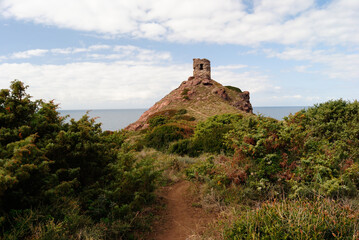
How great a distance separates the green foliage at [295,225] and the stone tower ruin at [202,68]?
45.1 m

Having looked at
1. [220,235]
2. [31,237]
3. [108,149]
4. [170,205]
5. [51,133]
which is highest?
[51,133]

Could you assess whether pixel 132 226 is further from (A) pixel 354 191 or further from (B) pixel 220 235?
(A) pixel 354 191

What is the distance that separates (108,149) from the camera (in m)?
6.07

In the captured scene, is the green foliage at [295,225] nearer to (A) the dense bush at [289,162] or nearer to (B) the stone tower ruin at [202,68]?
(A) the dense bush at [289,162]

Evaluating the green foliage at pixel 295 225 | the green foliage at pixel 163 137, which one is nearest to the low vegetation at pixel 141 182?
the green foliage at pixel 295 225

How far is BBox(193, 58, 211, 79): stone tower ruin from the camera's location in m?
46.8

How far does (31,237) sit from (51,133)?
8.19 ft

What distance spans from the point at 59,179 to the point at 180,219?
294 cm

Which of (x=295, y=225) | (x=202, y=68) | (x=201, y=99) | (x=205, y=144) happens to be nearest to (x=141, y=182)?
(x=295, y=225)

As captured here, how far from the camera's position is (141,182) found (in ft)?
17.9

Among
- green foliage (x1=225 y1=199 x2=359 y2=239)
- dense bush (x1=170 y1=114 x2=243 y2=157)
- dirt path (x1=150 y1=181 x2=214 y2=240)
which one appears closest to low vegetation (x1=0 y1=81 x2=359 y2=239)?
green foliage (x1=225 y1=199 x2=359 y2=239)

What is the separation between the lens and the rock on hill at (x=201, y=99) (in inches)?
1431

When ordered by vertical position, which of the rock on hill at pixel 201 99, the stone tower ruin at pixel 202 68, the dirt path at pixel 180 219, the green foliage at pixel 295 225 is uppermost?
the stone tower ruin at pixel 202 68

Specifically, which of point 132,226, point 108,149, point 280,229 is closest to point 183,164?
point 108,149
